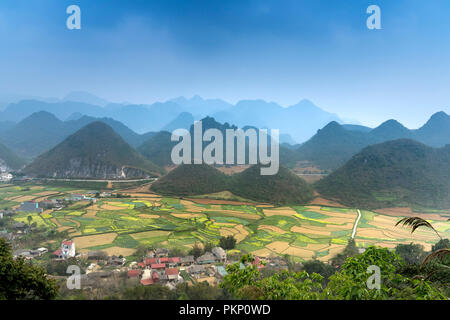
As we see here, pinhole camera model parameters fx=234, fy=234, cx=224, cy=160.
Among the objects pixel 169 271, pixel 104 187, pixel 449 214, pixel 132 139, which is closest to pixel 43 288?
pixel 169 271

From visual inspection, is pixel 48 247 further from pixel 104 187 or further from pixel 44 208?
pixel 104 187

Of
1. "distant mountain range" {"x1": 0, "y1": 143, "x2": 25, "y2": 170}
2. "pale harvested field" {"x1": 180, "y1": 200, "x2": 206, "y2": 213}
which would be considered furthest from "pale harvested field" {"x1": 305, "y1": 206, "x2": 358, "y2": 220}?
"distant mountain range" {"x1": 0, "y1": 143, "x2": 25, "y2": 170}

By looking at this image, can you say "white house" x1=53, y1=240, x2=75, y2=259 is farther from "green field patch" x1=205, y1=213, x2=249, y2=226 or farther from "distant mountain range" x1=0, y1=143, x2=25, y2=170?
"distant mountain range" x1=0, y1=143, x2=25, y2=170

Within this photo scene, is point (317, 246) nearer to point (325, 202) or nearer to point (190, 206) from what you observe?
point (325, 202)

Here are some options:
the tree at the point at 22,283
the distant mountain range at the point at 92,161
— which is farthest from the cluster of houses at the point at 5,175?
the tree at the point at 22,283

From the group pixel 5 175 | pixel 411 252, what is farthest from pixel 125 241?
Result: pixel 5 175

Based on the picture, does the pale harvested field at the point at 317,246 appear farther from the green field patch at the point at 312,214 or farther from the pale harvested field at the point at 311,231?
the green field patch at the point at 312,214
